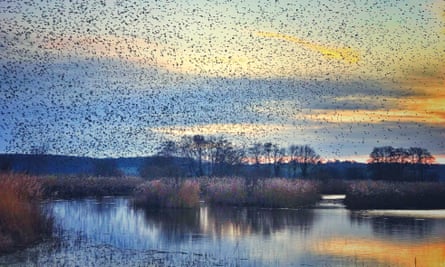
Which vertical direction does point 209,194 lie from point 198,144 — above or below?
below

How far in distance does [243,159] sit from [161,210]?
4270cm

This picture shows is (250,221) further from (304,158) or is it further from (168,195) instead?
(304,158)

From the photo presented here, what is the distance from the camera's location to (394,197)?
4622cm

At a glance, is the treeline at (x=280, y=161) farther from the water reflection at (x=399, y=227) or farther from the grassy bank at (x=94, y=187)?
the water reflection at (x=399, y=227)

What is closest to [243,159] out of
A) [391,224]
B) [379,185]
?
Answer: [379,185]

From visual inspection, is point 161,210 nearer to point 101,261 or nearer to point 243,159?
point 101,261

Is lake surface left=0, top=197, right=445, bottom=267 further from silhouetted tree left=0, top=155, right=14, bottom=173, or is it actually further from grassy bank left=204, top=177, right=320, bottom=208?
silhouetted tree left=0, top=155, right=14, bottom=173

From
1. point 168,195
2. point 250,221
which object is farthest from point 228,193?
point 250,221

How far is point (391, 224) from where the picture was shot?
3158 cm

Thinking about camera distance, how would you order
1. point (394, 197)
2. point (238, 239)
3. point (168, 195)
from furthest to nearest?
1. point (394, 197)
2. point (168, 195)
3. point (238, 239)

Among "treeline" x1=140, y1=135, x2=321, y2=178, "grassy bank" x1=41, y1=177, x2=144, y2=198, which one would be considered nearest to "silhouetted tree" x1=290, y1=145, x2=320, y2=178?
"treeline" x1=140, y1=135, x2=321, y2=178

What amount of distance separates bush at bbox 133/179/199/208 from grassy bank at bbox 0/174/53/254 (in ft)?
58.7

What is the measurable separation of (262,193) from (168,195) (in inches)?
273

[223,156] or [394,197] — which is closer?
[394,197]
